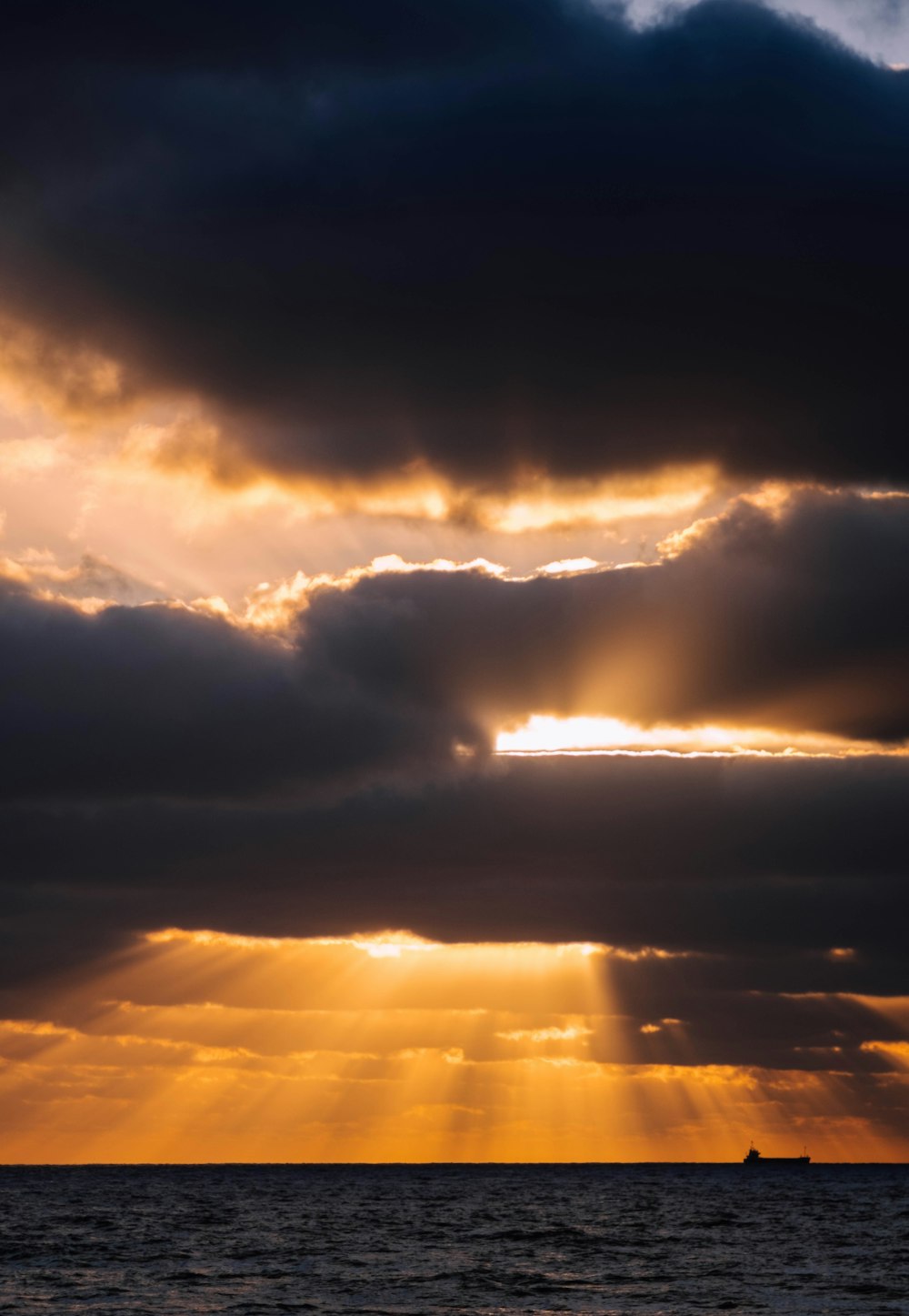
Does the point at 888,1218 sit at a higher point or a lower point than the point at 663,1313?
higher

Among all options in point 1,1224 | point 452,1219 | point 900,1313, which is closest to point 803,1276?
point 900,1313

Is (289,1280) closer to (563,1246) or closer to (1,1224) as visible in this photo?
(563,1246)

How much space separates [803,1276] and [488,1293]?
24.6 metres

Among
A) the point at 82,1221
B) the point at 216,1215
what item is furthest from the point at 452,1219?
the point at 82,1221

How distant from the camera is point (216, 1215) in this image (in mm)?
186000

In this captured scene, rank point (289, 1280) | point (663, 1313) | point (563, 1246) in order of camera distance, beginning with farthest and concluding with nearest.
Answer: point (563, 1246)
point (289, 1280)
point (663, 1313)

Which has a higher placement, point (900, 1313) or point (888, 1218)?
point (888, 1218)

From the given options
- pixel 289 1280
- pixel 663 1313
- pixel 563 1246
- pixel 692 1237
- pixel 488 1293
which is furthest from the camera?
pixel 692 1237

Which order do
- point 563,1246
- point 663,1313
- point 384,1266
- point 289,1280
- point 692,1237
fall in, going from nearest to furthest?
point 663,1313, point 289,1280, point 384,1266, point 563,1246, point 692,1237

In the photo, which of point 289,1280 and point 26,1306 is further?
point 289,1280

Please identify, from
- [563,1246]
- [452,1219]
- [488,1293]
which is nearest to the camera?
[488,1293]

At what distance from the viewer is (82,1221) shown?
6831 inches

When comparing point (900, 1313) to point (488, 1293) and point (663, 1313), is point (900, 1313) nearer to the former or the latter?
point (663, 1313)

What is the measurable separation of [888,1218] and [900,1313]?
112 metres
